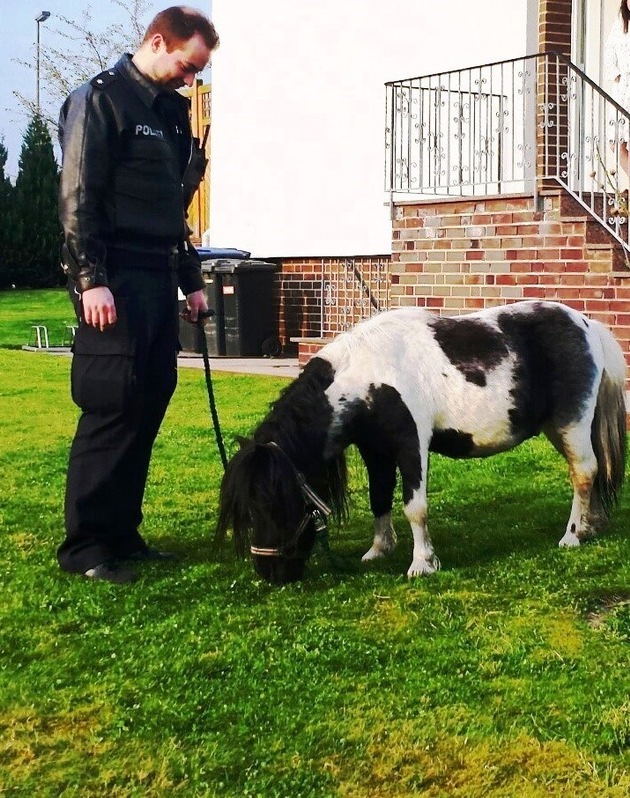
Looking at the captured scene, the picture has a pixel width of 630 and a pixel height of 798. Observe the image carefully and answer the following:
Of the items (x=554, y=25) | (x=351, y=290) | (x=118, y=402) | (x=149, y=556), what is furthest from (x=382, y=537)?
(x=351, y=290)

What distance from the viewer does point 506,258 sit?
10062mm

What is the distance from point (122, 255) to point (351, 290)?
32.8 ft

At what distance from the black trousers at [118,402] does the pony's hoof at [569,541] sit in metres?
1.86

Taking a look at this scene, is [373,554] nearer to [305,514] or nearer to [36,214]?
[305,514]

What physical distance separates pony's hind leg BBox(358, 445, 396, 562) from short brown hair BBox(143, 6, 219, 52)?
72.6 inches

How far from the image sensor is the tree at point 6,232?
95.9ft

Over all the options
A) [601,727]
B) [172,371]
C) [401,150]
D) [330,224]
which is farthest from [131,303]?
[330,224]

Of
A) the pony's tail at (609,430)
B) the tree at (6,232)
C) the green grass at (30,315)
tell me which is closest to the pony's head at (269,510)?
the pony's tail at (609,430)

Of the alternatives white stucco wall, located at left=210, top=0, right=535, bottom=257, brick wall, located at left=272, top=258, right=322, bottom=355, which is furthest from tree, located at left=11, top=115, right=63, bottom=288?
brick wall, located at left=272, top=258, right=322, bottom=355

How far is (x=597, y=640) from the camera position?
4.13 m

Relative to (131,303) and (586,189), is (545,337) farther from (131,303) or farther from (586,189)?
(586,189)

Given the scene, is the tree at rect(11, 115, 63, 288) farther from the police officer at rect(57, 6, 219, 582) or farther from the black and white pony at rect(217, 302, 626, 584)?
the black and white pony at rect(217, 302, 626, 584)

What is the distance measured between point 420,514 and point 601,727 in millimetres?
1686

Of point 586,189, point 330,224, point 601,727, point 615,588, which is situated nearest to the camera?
point 601,727
